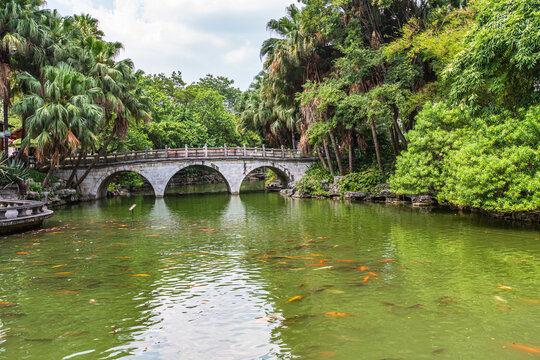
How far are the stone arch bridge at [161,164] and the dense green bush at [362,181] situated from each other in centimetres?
1003

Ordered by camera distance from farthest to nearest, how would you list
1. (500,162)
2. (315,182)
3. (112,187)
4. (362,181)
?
(112,187), (315,182), (362,181), (500,162)

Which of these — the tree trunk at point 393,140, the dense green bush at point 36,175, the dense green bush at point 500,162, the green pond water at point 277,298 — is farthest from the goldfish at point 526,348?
the dense green bush at point 36,175

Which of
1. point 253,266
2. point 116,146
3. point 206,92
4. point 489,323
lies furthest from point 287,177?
point 489,323

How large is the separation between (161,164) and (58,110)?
12364 millimetres

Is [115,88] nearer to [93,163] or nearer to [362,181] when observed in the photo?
[93,163]

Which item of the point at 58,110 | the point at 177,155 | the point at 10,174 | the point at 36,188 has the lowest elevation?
the point at 36,188

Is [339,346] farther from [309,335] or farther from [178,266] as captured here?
[178,266]

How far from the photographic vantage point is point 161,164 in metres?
30.8

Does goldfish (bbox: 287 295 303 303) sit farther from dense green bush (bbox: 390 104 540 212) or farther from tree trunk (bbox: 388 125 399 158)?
tree trunk (bbox: 388 125 399 158)

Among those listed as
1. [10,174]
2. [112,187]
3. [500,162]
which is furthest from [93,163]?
[500,162]

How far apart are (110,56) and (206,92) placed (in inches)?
883

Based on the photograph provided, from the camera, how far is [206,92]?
157 ft

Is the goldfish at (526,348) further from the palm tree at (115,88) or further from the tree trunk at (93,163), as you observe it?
the tree trunk at (93,163)

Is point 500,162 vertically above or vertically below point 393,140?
below
